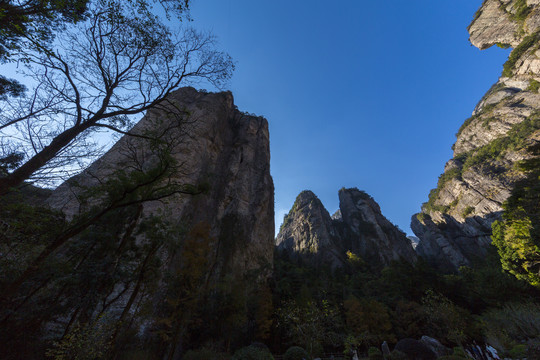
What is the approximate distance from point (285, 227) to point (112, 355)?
63.6 metres

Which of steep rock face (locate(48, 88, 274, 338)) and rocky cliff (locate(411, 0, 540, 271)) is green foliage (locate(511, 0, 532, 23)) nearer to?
rocky cliff (locate(411, 0, 540, 271))

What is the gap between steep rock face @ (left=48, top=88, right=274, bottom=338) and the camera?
67.1 feet

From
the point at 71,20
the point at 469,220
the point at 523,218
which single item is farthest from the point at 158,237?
the point at 469,220

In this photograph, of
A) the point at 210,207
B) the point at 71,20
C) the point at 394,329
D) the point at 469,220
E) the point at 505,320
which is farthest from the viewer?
the point at 469,220

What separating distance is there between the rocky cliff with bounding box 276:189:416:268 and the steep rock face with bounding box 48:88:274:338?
20689mm

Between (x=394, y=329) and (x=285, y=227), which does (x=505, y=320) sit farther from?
(x=285, y=227)

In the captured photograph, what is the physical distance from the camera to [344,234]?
202 feet

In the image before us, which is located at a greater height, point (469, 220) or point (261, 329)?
point (469, 220)

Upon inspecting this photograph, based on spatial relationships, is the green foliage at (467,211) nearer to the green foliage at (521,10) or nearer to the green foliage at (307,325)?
the green foliage at (521,10)

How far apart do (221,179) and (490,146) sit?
59.8m

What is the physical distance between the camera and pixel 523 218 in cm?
1872

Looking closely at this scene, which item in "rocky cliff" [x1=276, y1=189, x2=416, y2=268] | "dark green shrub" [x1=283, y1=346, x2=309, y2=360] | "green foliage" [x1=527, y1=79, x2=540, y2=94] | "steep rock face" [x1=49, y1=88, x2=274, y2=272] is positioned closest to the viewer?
"dark green shrub" [x1=283, y1=346, x2=309, y2=360]

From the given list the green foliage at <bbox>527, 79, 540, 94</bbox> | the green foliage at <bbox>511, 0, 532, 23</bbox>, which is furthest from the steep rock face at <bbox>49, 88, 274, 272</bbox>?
the green foliage at <bbox>511, 0, 532, 23</bbox>

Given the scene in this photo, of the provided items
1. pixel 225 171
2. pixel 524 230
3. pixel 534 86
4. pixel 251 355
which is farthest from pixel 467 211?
pixel 251 355
